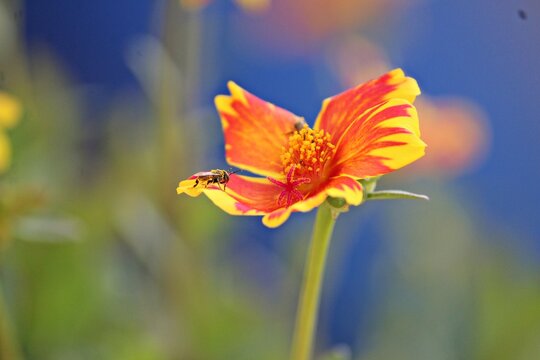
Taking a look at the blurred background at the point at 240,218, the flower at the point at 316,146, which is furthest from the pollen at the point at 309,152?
the blurred background at the point at 240,218

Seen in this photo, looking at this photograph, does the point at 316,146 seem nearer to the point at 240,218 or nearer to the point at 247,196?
the point at 247,196

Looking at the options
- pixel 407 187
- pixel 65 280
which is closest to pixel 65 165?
pixel 65 280

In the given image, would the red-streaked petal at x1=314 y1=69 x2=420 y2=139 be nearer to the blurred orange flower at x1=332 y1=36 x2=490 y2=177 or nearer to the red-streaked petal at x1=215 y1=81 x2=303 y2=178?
the red-streaked petal at x1=215 y1=81 x2=303 y2=178

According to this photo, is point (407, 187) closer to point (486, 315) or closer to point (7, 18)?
point (486, 315)

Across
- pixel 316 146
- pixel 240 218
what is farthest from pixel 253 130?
pixel 240 218

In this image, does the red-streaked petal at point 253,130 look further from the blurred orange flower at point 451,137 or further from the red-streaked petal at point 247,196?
the blurred orange flower at point 451,137

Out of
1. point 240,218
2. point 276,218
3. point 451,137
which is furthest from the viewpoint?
point 240,218

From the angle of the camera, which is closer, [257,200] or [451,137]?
[257,200]
